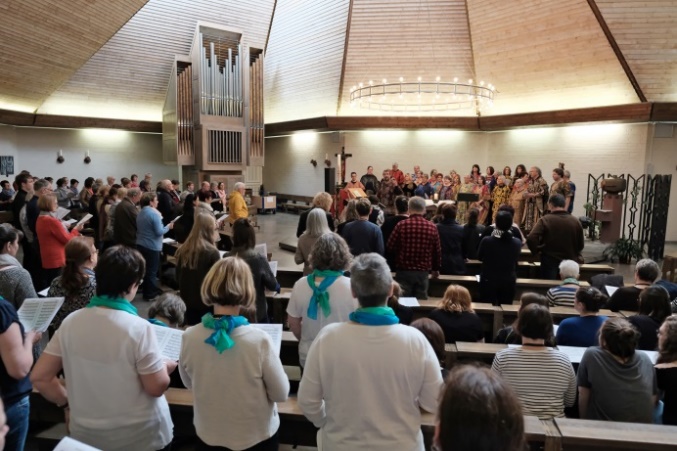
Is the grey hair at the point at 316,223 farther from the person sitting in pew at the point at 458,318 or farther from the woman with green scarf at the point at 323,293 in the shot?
the woman with green scarf at the point at 323,293

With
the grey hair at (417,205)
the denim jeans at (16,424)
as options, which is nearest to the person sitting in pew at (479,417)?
the denim jeans at (16,424)

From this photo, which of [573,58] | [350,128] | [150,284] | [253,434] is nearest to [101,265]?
[253,434]

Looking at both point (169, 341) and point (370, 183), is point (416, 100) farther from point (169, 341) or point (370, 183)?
point (169, 341)

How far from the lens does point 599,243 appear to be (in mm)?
9883

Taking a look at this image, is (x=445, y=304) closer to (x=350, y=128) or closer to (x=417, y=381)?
(x=417, y=381)

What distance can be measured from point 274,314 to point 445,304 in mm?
1778

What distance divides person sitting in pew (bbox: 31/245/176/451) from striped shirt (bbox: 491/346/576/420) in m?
1.58

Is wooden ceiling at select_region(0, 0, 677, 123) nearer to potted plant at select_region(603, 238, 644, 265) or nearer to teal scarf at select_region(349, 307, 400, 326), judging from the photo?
potted plant at select_region(603, 238, 644, 265)

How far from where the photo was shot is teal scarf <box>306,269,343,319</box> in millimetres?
2627

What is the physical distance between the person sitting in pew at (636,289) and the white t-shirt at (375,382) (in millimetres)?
2885

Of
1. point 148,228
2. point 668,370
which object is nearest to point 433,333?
point 668,370

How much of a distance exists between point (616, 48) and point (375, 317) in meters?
10.6

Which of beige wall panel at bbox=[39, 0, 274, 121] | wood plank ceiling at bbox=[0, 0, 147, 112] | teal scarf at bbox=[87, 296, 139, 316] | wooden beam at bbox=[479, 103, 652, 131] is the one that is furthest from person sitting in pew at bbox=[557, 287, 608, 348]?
beige wall panel at bbox=[39, 0, 274, 121]

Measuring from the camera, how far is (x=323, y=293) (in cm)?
264
